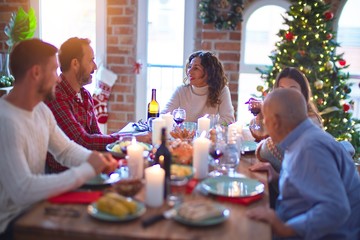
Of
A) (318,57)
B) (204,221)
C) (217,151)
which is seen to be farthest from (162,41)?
(204,221)

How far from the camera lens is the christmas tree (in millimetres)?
4109

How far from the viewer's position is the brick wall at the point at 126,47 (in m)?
4.35

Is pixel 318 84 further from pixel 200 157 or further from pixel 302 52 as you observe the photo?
pixel 200 157

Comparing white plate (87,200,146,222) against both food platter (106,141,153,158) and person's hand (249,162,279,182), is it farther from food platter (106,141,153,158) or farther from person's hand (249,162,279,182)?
person's hand (249,162,279,182)

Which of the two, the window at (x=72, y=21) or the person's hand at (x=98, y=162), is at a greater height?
the window at (x=72, y=21)

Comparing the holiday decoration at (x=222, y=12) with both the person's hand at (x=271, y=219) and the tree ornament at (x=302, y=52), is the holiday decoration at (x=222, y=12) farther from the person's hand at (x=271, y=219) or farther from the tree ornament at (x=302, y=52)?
the person's hand at (x=271, y=219)

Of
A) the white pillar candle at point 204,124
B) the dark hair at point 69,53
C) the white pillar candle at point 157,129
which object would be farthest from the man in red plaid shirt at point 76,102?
the white pillar candle at point 204,124

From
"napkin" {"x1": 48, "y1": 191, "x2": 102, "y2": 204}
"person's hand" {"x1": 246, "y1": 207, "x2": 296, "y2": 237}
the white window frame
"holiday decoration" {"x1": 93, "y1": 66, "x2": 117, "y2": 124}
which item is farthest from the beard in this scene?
the white window frame

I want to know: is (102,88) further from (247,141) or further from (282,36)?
(247,141)

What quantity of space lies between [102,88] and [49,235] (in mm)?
3317

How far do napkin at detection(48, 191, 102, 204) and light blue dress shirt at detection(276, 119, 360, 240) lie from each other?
2.40ft

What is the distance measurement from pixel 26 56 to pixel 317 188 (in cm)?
125

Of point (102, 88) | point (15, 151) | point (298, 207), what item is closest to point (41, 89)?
point (15, 151)

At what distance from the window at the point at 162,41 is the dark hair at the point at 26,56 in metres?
2.83
